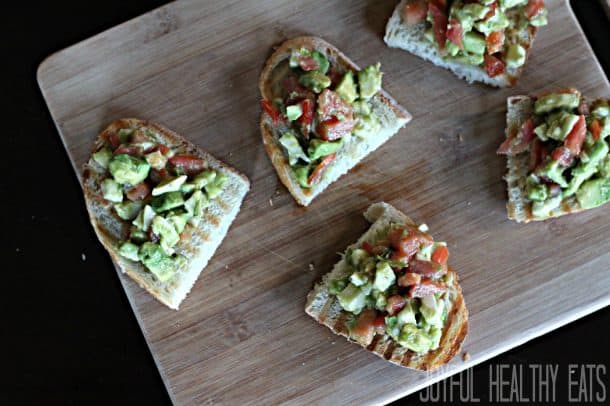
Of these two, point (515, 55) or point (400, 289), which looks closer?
point (400, 289)

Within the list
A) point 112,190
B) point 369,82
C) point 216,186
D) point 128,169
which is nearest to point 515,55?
point 369,82

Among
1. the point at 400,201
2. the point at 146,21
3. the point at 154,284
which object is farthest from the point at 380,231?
the point at 146,21

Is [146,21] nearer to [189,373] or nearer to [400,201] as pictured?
[400,201]

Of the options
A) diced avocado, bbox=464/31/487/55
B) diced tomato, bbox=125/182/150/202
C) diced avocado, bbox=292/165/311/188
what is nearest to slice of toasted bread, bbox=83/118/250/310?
diced tomato, bbox=125/182/150/202

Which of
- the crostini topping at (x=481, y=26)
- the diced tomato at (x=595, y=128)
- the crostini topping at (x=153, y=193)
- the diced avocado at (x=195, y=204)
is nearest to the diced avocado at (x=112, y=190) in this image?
the crostini topping at (x=153, y=193)

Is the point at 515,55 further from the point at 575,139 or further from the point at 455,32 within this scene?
the point at 575,139

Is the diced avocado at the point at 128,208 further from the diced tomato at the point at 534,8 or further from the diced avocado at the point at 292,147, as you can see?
the diced tomato at the point at 534,8
